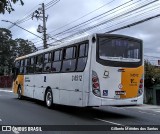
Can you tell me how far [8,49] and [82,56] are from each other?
222ft

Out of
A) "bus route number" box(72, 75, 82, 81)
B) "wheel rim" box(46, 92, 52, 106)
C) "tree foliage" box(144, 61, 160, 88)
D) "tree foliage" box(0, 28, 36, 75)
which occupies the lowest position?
"wheel rim" box(46, 92, 52, 106)

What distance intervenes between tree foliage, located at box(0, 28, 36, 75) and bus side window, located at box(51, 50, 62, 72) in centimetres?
6084

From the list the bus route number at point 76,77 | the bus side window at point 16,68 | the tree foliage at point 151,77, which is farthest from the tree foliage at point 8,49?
the bus route number at point 76,77

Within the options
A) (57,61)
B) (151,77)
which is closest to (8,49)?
(151,77)

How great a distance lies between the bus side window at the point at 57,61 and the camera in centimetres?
1762

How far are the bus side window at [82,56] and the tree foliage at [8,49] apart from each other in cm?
6402

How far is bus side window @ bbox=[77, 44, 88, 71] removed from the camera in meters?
14.9

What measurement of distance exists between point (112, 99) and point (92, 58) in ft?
5.76

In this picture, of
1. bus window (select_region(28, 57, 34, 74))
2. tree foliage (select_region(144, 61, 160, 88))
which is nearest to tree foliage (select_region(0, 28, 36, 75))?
tree foliage (select_region(144, 61, 160, 88))

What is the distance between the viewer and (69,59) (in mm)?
16438

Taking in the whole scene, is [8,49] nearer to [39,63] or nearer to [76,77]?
[39,63]

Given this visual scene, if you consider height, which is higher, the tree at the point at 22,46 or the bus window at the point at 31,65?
the tree at the point at 22,46

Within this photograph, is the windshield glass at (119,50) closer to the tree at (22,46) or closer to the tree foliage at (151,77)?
the tree foliage at (151,77)

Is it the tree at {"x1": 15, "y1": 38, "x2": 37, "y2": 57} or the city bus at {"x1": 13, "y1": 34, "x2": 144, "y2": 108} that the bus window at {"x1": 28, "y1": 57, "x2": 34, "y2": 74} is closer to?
the city bus at {"x1": 13, "y1": 34, "x2": 144, "y2": 108}
